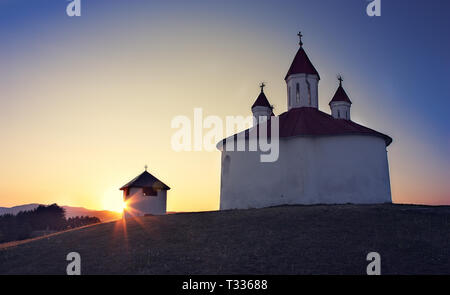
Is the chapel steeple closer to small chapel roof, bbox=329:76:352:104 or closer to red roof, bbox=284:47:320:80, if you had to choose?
red roof, bbox=284:47:320:80

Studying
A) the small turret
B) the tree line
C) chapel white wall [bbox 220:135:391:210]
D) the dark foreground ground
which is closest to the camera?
the dark foreground ground

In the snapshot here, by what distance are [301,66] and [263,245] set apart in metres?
21.4

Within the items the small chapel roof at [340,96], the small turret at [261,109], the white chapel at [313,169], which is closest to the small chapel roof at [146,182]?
the white chapel at [313,169]

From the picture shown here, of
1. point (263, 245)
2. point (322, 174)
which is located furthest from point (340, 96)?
point (263, 245)

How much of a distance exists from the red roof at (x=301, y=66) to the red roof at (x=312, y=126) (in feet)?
11.3

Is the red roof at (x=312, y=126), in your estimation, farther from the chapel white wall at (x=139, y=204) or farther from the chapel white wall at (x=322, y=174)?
the chapel white wall at (x=139, y=204)

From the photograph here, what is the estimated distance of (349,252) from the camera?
13.7 metres

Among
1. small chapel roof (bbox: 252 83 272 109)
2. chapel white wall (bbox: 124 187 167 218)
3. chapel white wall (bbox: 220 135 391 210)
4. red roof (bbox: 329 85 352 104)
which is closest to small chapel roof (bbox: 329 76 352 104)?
red roof (bbox: 329 85 352 104)

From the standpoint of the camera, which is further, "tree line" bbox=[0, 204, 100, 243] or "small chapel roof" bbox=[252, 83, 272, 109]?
"tree line" bbox=[0, 204, 100, 243]

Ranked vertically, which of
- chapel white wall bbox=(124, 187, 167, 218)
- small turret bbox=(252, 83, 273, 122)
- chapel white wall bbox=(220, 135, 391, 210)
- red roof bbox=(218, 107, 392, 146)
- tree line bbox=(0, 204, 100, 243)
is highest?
small turret bbox=(252, 83, 273, 122)

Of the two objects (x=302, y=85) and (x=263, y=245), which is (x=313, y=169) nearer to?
(x=302, y=85)

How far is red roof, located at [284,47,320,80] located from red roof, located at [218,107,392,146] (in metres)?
3.45

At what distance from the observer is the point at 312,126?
1089 inches

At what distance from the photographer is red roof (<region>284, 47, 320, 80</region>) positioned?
Answer: 32.4 meters
